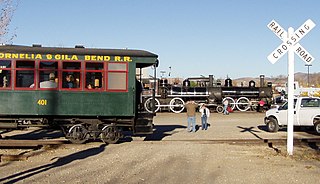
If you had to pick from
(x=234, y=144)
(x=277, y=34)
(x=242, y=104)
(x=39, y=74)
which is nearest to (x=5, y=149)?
(x=39, y=74)

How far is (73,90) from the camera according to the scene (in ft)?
42.4

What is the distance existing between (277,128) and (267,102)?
16.8 m

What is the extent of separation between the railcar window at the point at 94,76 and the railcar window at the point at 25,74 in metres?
1.79

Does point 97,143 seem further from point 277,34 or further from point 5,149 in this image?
point 277,34

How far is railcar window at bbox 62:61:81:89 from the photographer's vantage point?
1293cm

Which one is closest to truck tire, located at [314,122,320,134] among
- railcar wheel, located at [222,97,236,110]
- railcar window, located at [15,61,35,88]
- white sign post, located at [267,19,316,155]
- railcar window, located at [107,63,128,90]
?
white sign post, located at [267,19,316,155]

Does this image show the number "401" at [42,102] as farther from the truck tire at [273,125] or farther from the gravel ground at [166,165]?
the truck tire at [273,125]

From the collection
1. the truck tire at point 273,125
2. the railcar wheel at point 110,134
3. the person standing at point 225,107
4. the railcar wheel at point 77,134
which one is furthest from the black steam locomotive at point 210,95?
the railcar wheel at point 77,134

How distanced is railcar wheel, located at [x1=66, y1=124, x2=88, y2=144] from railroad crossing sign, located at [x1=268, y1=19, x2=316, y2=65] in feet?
21.8

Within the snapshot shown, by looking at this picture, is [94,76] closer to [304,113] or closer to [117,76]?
[117,76]

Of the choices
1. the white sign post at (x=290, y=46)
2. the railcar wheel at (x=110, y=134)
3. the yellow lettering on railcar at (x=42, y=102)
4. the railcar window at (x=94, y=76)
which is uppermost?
the white sign post at (x=290, y=46)

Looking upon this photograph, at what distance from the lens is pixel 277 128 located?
1762 centimetres

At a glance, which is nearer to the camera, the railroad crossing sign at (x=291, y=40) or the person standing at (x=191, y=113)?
the railroad crossing sign at (x=291, y=40)

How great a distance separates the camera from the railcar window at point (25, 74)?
41.7ft
